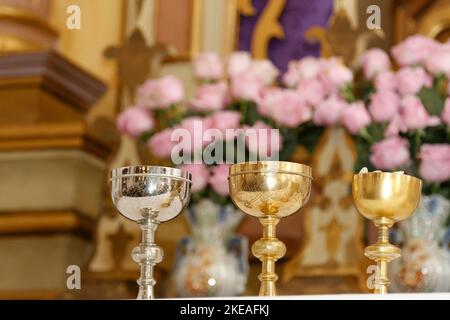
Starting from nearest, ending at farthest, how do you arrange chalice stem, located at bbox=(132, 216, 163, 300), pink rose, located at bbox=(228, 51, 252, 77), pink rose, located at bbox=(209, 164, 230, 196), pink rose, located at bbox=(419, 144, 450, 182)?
1. chalice stem, located at bbox=(132, 216, 163, 300)
2. pink rose, located at bbox=(419, 144, 450, 182)
3. pink rose, located at bbox=(209, 164, 230, 196)
4. pink rose, located at bbox=(228, 51, 252, 77)

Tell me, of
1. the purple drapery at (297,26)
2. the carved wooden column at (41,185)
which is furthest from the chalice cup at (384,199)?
the carved wooden column at (41,185)

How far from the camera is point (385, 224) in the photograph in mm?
1274

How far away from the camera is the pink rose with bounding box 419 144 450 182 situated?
71.4 inches

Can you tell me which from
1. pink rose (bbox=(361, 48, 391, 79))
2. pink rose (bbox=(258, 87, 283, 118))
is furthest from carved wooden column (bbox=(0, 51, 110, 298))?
pink rose (bbox=(361, 48, 391, 79))

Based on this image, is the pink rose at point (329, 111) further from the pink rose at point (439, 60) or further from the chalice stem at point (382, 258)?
the chalice stem at point (382, 258)

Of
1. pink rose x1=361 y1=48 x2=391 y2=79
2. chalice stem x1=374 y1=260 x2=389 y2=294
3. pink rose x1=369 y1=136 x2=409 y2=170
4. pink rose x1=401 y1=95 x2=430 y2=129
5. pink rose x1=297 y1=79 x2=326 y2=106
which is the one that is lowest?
chalice stem x1=374 y1=260 x2=389 y2=294

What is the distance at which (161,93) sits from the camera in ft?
6.86

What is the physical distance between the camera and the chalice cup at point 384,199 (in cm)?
124

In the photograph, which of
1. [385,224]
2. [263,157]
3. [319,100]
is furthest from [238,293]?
[385,224]

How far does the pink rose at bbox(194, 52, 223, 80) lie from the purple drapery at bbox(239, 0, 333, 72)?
8.0 inches

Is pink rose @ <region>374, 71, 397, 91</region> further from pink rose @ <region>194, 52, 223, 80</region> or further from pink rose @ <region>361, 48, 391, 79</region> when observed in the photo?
pink rose @ <region>194, 52, 223, 80</region>
